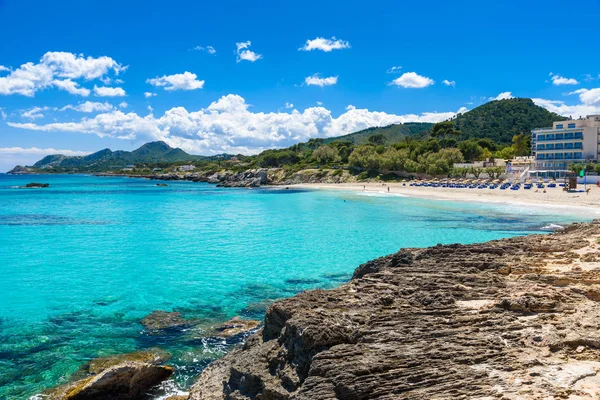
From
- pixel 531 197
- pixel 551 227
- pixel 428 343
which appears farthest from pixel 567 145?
pixel 428 343

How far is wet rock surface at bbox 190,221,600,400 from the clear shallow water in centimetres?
360

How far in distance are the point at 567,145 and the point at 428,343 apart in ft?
370

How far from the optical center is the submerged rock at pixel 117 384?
37.9 ft

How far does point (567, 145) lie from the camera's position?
104 meters

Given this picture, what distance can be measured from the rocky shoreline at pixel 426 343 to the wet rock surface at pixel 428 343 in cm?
2

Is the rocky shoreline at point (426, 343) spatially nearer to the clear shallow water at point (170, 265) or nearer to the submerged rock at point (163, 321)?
the clear shallow water at point (170, 265)

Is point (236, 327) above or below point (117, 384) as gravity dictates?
below

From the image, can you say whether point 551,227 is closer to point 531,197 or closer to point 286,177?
point 531,197

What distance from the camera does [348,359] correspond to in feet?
30.2

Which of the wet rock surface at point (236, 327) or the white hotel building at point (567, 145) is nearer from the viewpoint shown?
the wet rock surface at point (236, 327)

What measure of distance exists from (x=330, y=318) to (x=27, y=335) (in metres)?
12.3

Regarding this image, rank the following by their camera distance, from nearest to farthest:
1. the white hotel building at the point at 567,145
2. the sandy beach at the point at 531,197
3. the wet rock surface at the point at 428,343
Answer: the wet rock surface at the point at 428,343, the sandy beach at the point at 531,197, the white hotel building at the point at 567,145

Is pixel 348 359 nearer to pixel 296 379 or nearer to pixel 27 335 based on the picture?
pixel 296 379

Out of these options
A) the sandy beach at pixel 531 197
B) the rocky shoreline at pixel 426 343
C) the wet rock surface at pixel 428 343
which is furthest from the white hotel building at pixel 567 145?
the wet rock surface at pixel 428 343
